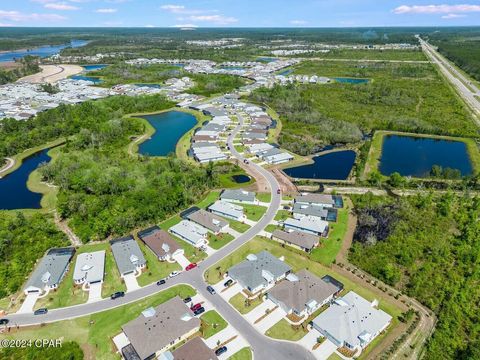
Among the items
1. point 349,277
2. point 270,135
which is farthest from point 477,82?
point 349,277

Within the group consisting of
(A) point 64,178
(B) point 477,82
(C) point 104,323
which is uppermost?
(B) point 477,82

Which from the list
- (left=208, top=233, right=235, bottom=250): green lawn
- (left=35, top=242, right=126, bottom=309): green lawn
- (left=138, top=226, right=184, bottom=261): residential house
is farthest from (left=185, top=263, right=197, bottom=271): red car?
(left=35, top=242, right=126, bottom=309): green lawn

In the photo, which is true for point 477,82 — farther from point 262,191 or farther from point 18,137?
point 18,137

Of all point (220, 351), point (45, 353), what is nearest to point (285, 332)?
point (220, 351)

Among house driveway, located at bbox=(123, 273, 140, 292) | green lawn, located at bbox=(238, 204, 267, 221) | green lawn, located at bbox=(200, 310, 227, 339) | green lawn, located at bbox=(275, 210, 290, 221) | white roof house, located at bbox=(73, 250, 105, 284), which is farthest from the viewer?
green lawn, located at bbox=(238, 204, 267, 221)

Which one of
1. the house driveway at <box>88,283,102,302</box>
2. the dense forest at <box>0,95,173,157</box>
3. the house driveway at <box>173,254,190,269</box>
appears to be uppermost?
the dense forest at <box>0,95,173,157</box>

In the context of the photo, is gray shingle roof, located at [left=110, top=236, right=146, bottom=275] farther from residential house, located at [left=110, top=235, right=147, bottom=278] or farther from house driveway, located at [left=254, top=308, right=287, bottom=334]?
house driveway, located at [left=254, top=308, right=287, bottom=334]

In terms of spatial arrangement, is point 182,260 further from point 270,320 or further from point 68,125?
point 68,125
